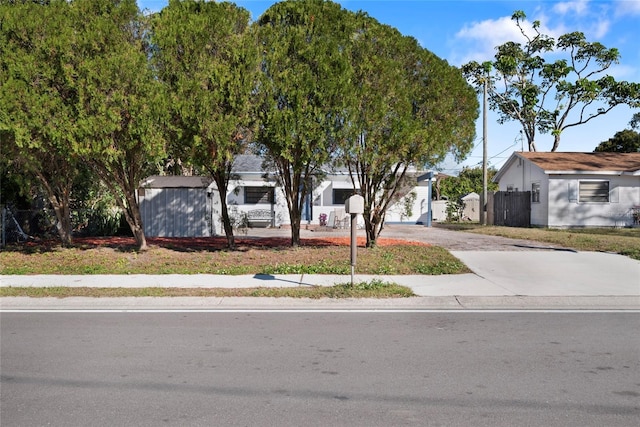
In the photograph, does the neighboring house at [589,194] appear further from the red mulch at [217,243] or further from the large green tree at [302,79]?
the large green tree at [302,79]

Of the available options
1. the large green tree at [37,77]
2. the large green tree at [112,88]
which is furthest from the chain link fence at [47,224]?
the large green tree at [112,88]

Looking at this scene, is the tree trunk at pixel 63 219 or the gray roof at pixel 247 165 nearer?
the tree trunk at pixel 63 219

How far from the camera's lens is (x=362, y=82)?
12.4 metres

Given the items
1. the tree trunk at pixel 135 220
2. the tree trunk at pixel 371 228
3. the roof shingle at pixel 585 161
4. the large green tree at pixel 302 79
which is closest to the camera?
the large green tree at pixel 302 79

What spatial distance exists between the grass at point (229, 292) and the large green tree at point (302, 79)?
3.43 m

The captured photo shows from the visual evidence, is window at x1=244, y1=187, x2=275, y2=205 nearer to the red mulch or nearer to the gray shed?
the gray shed

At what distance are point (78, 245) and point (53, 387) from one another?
35.9ft

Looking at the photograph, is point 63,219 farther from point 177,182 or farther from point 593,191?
point 593,191

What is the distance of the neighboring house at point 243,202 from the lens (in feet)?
63.8

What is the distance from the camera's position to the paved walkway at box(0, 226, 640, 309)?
354 inches

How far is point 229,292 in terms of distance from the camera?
9562 mm

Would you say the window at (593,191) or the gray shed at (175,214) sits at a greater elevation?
the window at (593,191)

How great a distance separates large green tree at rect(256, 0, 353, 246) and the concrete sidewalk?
3151 millimetres

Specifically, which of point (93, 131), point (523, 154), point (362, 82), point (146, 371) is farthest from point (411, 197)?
point (146, 371)
